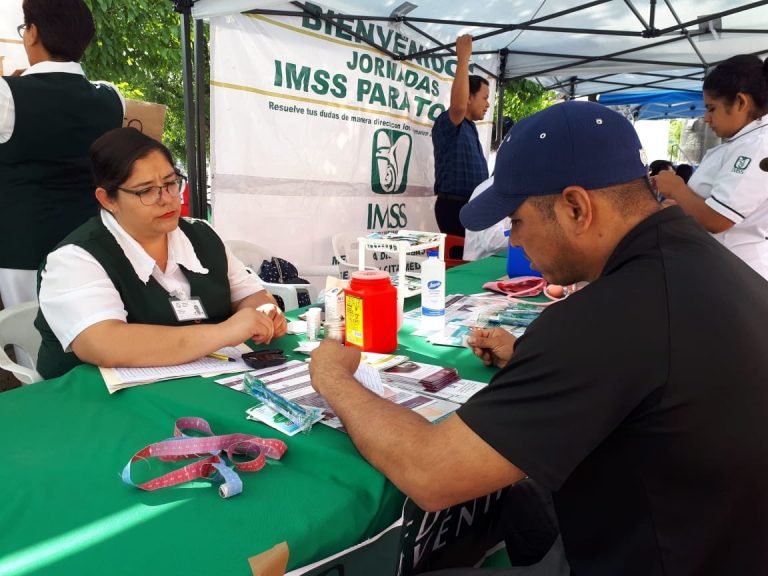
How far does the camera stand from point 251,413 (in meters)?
1.15

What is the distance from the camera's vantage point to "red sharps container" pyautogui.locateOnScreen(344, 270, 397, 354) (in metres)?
1.50

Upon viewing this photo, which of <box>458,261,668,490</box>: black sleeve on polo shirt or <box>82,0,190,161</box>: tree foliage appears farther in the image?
<box>82,0,190,161</box>: tree foliage

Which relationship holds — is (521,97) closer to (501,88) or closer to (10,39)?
(501,88)

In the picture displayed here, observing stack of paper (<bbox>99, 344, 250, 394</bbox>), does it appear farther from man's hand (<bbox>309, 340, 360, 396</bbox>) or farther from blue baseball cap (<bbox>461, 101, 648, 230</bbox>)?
blue baseball cap (<bbox>461, 101, 648, 230</bbox>)

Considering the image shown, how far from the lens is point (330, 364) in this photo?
120 centimetres

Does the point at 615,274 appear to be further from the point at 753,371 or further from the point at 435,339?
the point at 435,339

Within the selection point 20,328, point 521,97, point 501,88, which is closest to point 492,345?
point 20,328

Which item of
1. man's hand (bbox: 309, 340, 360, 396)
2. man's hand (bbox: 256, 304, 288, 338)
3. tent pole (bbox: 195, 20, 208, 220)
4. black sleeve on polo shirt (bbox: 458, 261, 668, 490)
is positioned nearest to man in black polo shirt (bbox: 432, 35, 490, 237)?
tent pole (bbox: 195, 20, 208, 220)

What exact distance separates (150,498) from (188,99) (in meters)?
2.81

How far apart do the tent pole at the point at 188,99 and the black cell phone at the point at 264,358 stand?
2.01 meters

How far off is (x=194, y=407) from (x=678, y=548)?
0.92 m

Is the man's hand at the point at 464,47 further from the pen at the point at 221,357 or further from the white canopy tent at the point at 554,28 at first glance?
the pen at the point at 221,357

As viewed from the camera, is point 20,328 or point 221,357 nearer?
point 221,357

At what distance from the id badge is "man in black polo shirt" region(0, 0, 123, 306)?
88 cm
